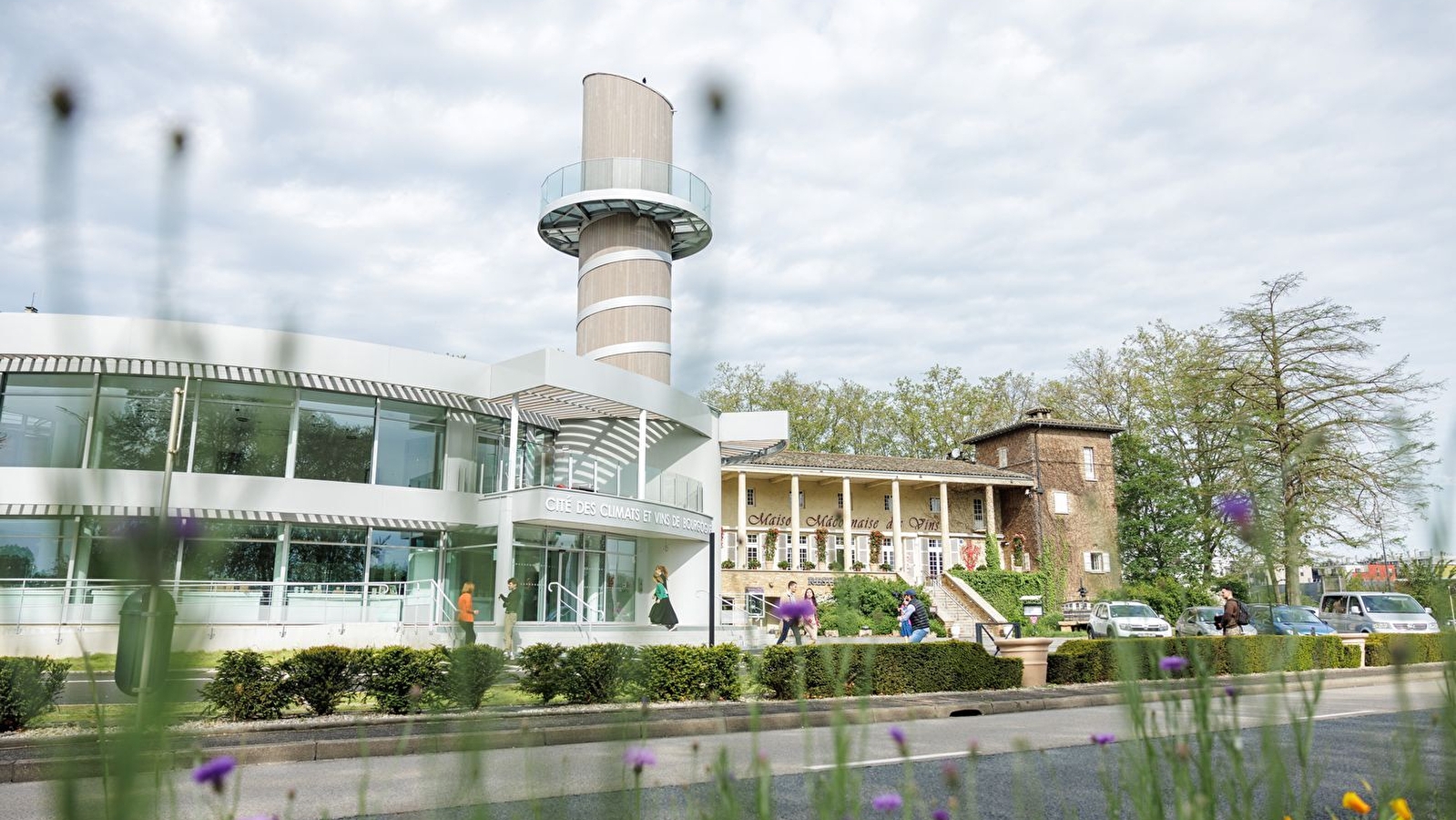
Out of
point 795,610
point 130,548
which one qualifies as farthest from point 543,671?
point 130,548

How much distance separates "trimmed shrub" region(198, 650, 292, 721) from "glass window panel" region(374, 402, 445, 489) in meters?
12.6

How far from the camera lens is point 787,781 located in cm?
631

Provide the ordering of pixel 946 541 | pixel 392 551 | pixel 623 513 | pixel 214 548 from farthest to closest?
pixel 946 541
pixel 623 513
pixel 392 551
pixel 214 548

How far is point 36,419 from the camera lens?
609 cm

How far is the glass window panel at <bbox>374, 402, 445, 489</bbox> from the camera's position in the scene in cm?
2227

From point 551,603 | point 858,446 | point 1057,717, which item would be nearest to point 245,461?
point 1057,717

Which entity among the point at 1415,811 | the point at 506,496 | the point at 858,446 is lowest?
the point at 1415,811

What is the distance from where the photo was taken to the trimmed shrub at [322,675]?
10055 millimetres

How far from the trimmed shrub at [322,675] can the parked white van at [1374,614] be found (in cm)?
2484

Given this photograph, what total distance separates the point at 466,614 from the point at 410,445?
2253 centimetres

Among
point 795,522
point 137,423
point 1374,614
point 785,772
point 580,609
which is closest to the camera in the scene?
point 137,423

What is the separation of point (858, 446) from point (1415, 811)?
50.5 metres

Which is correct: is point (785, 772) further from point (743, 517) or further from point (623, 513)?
point (743, 517)

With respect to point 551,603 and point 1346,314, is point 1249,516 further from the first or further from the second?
point 1346,314
